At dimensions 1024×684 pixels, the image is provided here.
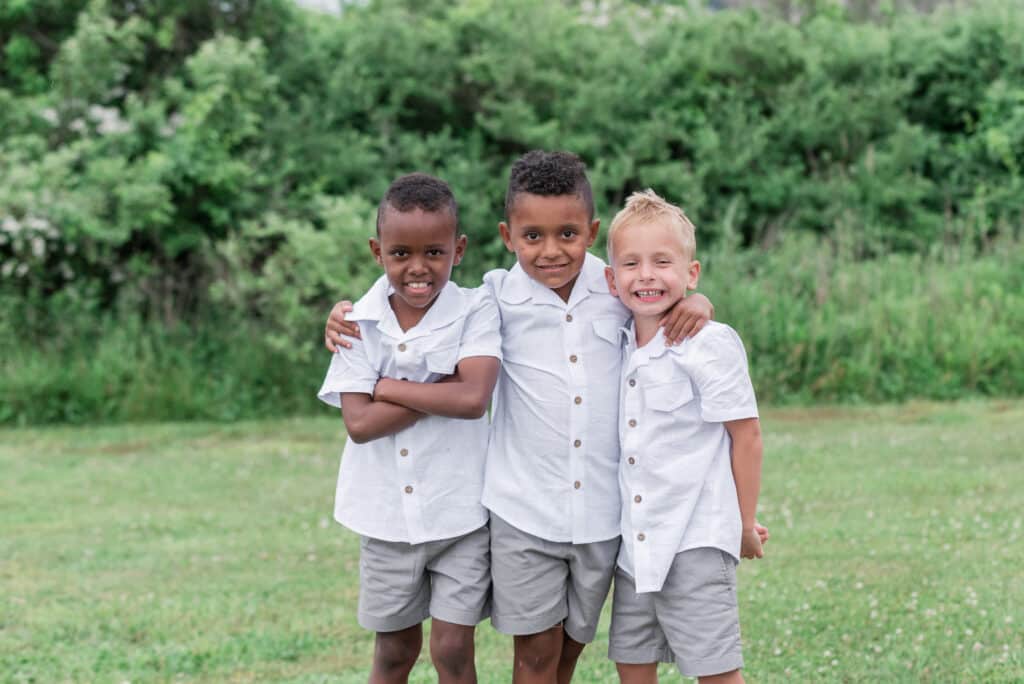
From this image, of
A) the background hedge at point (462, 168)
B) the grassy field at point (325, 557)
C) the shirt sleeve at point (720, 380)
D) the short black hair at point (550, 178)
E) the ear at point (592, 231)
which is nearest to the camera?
the shirt sleeve at point (720, 380)

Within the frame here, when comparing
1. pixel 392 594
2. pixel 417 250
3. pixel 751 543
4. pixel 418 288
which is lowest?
pixel 392 594

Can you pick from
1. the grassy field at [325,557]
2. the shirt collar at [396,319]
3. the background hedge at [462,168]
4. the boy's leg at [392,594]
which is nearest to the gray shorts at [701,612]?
the boy's leg at [392,594]

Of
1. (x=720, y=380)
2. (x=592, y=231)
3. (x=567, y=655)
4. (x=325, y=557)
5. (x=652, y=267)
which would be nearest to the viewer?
(x=720, y=380)

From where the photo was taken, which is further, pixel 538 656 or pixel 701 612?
pixel 538 656

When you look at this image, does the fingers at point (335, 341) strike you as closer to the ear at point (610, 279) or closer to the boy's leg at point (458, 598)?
the boy's leg at point (458, 598)

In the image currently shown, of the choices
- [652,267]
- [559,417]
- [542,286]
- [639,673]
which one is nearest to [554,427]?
[559,417]

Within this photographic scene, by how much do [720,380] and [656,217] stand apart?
18.5 inches

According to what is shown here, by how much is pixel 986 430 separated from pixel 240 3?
23.3ft

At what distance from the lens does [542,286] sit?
3475 mm

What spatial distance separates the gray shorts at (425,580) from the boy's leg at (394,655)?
57 millimetres

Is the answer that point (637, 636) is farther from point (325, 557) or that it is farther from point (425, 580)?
point (325, 557)

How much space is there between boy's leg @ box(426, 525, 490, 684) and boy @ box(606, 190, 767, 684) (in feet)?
1.31

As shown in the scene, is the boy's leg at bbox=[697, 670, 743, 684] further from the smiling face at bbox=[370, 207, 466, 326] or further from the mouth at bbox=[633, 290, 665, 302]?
the smiling face at bbox=[370, 207, 466, 326]

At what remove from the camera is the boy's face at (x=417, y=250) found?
337 cm
